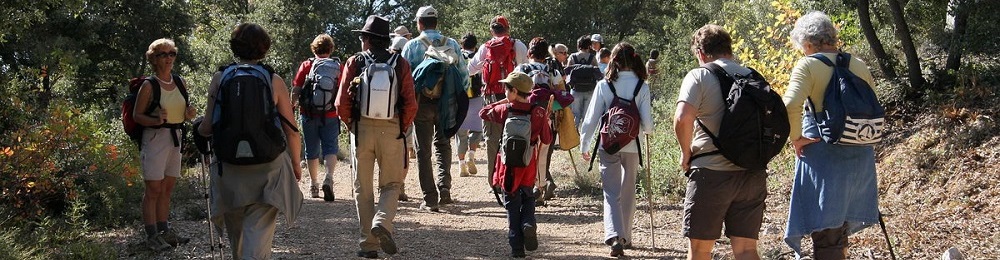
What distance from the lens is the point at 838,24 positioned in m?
12.9

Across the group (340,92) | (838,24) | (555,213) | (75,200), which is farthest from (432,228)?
(838,24)

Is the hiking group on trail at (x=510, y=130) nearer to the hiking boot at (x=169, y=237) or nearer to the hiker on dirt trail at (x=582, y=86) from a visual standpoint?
the hiking boot at (x=169, y=237)

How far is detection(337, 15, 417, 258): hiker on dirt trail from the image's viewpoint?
7.72 metres

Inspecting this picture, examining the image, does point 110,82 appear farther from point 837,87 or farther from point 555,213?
point 837,87

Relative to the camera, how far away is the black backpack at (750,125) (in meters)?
5.63

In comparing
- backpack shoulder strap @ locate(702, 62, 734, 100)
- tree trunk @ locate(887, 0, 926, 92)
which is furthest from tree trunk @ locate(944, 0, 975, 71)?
backpack shoulder strap @ locate(702, 62, 734, 100)

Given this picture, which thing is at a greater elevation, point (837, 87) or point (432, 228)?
point (837, 87)

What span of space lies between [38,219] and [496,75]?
472 cm

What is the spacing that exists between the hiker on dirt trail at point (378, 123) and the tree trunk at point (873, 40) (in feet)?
18.0

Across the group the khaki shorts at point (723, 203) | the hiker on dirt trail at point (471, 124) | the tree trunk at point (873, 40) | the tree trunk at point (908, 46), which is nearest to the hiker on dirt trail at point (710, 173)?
the khaki shorts at point (723, 203)

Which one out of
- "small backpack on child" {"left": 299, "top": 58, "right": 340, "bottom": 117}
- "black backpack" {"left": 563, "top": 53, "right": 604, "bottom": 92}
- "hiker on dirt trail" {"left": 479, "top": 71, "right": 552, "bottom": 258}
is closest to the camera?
"hiker on dirt trail" {"left": 479, "top": 71, "right": 552, "bottom": 258}

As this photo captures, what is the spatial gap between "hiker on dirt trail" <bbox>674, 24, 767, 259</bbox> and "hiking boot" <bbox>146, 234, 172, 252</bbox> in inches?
151

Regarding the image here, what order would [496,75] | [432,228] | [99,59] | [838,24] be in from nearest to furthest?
[432,228] → [496,75] → [838,24] → [99,59]

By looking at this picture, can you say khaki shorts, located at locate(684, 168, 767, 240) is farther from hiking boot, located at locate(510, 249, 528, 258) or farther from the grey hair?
hiking boot, located at locate(510, 249, 528, 258)
